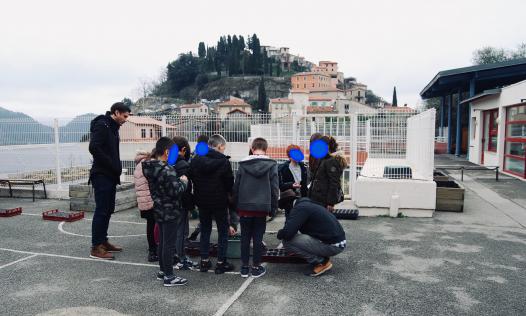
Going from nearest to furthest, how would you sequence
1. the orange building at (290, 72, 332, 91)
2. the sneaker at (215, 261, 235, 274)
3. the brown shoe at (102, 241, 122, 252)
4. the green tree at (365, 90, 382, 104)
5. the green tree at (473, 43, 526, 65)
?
the sneaker at (215, 261, 235, 274) < the brown shoe at (102, 241, 122, 252) < the green tree at (473, 43, 526, 65) < the orange building at (290, 72, 332, 91) < the green tree at (365, 90, 382, 104)

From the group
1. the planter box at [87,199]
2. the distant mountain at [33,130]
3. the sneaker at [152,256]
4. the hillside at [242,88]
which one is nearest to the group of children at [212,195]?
the sneaker at [152,256]

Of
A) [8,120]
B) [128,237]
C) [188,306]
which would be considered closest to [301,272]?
[188,306]

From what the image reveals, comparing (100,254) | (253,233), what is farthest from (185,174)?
(100,254)

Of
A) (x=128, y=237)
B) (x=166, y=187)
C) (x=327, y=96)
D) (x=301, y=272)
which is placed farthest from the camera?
(x=327, y=96)

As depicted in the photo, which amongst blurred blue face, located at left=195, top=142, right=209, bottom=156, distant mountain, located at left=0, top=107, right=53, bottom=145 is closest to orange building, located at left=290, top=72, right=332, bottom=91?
distant mountain, located at left=0, top=107, right=53, bottom=145

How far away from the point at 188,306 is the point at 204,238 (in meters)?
1.07

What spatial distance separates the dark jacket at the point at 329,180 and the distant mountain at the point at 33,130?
693cm

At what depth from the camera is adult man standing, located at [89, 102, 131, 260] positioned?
16.8ft

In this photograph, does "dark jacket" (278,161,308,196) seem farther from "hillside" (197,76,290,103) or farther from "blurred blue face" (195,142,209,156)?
"hillside" (197,76,290,103)

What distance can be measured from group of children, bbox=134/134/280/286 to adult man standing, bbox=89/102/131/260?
0.94 metres

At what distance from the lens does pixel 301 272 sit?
4.75 metres

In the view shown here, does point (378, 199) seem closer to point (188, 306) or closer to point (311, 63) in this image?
point (188, 306)

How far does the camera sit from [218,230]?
15.4ft

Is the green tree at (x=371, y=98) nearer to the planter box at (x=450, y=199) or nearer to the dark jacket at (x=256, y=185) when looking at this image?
the planter box at (x=450, y=199)
